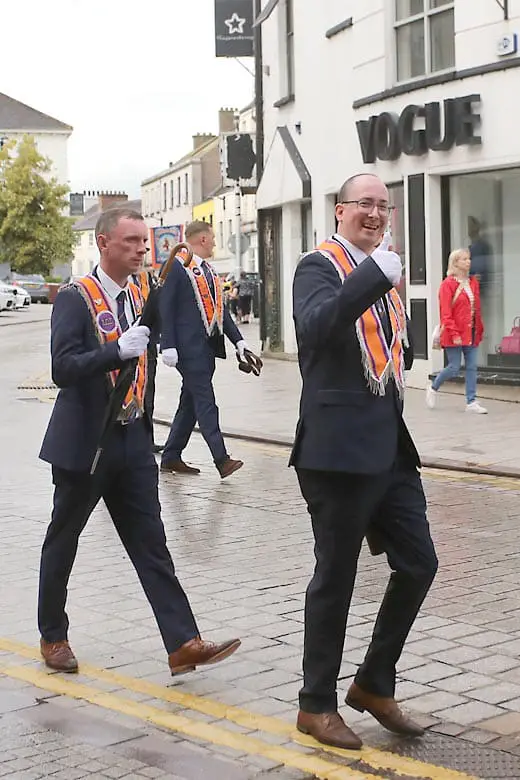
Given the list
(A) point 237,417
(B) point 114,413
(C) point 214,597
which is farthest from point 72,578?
(A) point 237,417

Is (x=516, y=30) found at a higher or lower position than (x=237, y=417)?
higher

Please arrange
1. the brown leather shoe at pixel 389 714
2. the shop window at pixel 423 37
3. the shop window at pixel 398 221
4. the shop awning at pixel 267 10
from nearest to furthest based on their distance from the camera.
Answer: the brown leather shoe at pixel 389 714 → the shop window at pixel 423 37 → the shop window at pixel 398 221 → the shop awning at pixel 267 10

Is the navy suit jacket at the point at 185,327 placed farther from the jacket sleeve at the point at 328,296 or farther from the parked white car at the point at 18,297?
the parked white car at the point at 18,297

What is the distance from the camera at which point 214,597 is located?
260 inches

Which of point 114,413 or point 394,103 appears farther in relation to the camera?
point 394,103

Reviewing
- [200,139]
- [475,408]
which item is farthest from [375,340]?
[200,139]

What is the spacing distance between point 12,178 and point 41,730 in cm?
6702

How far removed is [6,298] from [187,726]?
1899 inches

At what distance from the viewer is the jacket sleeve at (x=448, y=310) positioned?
46.9 feet

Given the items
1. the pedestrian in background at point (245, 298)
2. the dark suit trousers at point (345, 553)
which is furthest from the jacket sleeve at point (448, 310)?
the pedestrian in background at point (245, 298)

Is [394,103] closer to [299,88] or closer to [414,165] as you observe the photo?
[414,165]

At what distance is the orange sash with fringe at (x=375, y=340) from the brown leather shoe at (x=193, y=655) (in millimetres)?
1417

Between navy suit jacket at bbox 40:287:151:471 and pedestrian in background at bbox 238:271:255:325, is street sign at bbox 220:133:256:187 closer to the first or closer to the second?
pedestrian in background at bbox 238:271:255:325

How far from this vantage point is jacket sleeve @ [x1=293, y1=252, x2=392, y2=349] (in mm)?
4074
